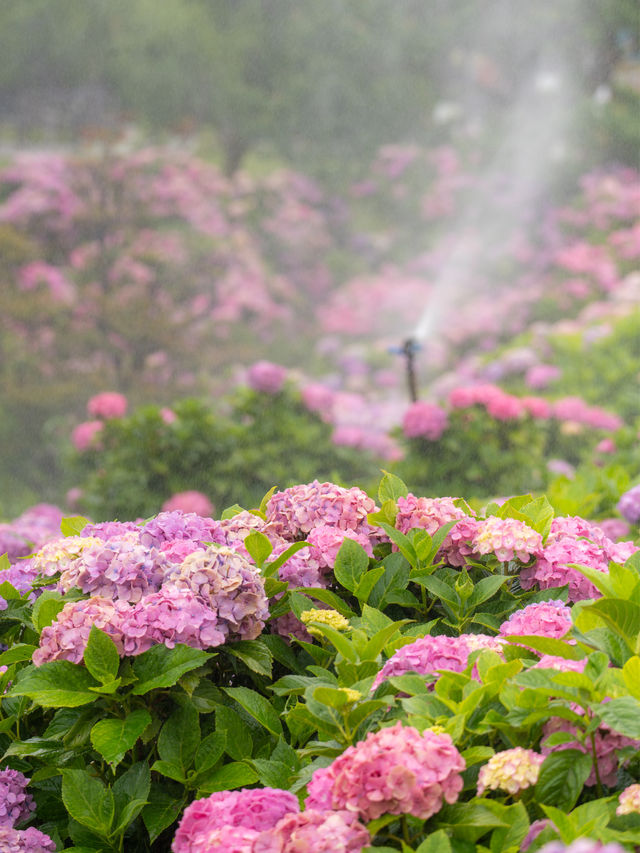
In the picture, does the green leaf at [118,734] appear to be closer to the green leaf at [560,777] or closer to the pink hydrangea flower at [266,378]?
the green leaf at [560,777]

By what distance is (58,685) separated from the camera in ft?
3.59

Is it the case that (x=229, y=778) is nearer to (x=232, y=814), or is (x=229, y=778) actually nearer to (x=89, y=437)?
(x=232, y=814)

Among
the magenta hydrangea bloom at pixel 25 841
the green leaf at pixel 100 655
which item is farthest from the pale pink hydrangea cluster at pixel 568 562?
the magenta hydrangea bloom at pixel 25 841

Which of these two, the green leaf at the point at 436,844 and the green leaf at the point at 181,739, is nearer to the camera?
the green leaf at the point at 436,844

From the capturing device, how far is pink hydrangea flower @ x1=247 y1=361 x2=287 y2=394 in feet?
12.9

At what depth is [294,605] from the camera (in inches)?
49.9

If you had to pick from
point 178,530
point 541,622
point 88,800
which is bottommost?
point 88,800

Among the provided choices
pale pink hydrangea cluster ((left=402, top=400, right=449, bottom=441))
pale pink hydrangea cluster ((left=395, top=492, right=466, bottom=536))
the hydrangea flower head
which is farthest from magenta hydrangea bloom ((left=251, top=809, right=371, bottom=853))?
pale pink hydrangea cluster ((left=402, top=400, right=449, bottom=441))

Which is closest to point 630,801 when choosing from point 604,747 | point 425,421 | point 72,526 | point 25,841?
point 604,747

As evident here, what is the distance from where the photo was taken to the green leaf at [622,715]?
86 centimetres

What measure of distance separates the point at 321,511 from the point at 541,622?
0.42 meters

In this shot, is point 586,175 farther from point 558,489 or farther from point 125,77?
point 558,489

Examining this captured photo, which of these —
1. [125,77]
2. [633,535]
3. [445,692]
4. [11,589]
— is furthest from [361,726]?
[125,77]

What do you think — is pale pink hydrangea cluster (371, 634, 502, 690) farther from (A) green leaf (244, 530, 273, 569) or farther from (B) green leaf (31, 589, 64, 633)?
(B) green leaf (31, 589, 64, 633)
